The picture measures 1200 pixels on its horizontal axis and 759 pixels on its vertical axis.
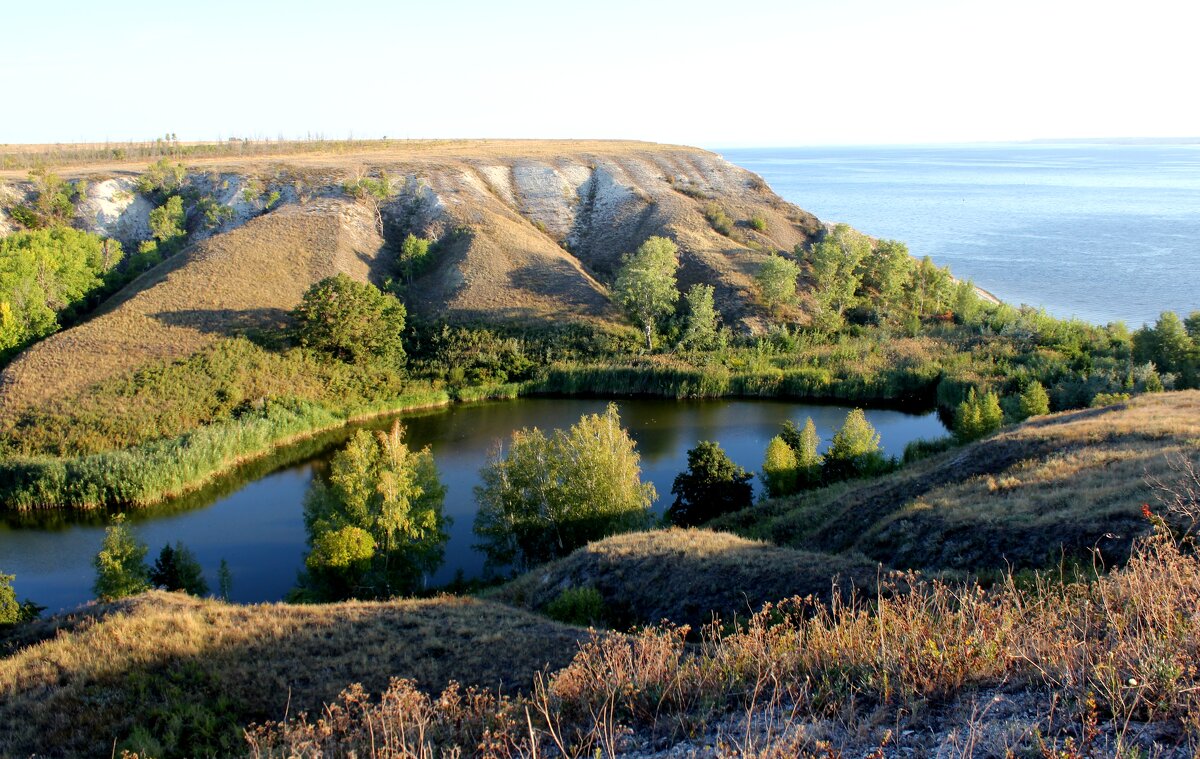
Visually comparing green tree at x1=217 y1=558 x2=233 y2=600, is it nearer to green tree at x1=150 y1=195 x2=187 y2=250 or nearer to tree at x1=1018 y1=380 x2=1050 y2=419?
tree at x1=1018 y1=380 x2=1050 y2=419

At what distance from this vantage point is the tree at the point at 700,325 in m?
50.2

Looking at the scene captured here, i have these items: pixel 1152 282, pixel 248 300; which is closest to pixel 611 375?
pixel 248 300

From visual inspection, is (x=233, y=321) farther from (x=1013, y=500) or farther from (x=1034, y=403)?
(x=1034, y=403)

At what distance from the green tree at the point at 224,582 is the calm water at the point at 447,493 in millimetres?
213

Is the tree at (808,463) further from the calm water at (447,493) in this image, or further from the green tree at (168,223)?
the green tree at (168,223)

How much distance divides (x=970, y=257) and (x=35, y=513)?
82919mm

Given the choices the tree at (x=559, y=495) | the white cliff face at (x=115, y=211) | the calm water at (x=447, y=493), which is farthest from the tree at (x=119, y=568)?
the white cliff face at (x=115, y=211)

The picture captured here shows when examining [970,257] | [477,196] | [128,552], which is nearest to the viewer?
[128,552]

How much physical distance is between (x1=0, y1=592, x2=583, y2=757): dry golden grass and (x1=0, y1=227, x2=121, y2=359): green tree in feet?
122

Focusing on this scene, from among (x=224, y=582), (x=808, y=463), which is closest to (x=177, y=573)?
(x=224, y=582)

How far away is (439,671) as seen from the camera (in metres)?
11.3

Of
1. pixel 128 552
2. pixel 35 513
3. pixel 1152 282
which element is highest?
pixel 1152 282

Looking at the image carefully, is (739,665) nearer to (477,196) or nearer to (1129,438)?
(1129,438)

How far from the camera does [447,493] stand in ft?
103
